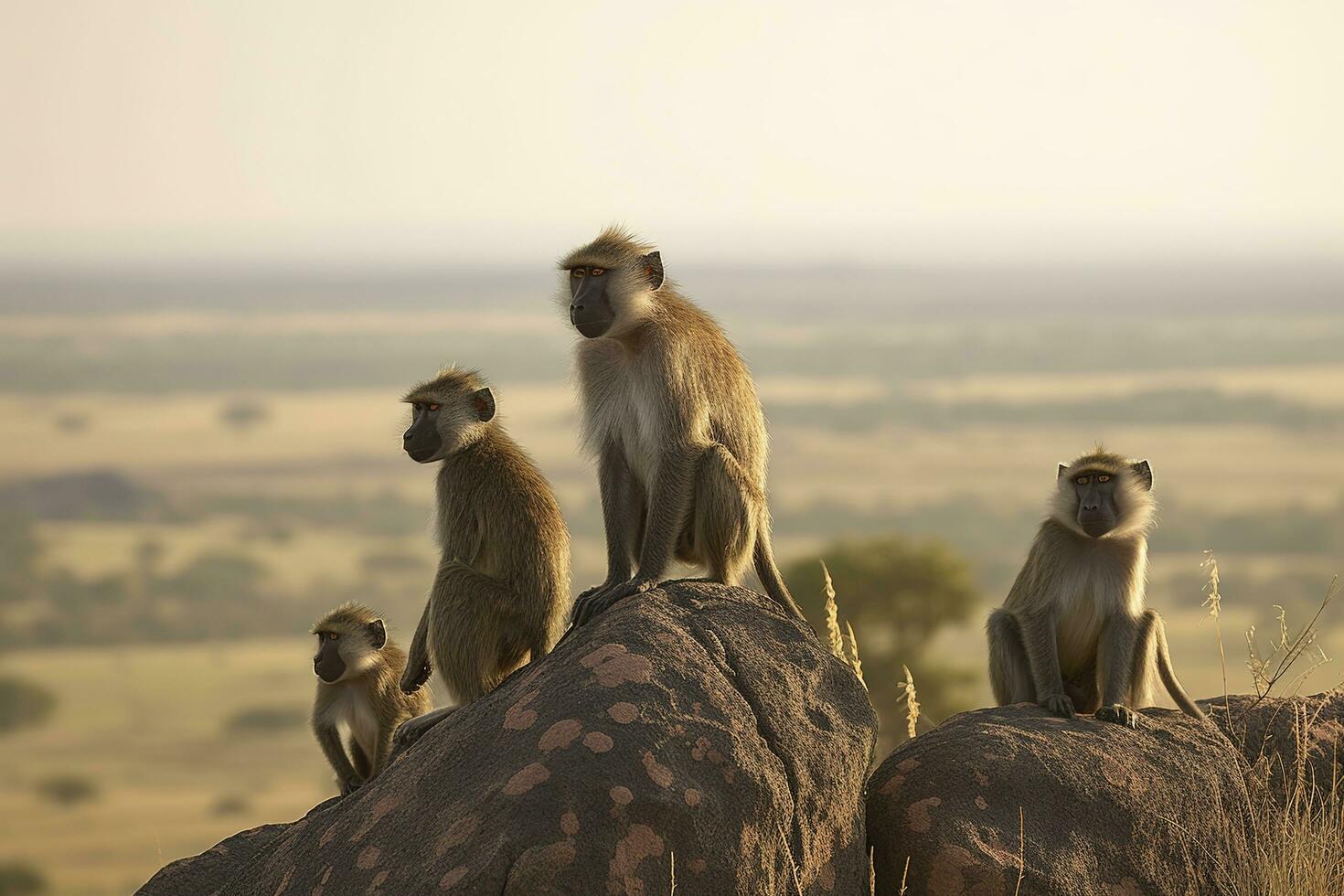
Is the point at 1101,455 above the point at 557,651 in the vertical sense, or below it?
above

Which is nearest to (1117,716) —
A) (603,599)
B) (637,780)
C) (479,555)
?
(603,599)

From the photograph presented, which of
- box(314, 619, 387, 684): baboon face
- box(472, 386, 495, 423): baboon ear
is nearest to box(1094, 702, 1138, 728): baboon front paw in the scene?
box(472, 386, 495, 423): baboon ear

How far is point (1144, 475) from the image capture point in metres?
8.02

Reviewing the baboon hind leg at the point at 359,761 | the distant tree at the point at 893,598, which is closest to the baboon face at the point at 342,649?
the baboon hind leg at the point at 359,761

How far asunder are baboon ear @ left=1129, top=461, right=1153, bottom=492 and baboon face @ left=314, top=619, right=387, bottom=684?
410cm

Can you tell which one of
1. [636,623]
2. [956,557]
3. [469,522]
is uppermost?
[469,522]

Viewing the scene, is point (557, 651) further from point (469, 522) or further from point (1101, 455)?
point (1101, 455)

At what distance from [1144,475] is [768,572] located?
2.16 meters

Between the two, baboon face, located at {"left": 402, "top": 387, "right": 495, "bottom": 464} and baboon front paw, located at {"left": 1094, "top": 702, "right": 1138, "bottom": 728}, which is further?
baboon front paw, located at {"left": 1094, "top": 702, "right": 1138, "bottom": 728}

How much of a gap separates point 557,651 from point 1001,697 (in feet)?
8.97

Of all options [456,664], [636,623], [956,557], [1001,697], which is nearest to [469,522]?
[456,664]

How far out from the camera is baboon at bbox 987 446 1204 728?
7.70 metres

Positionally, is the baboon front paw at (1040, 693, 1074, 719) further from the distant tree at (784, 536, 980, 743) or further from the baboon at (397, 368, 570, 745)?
the distant tree at (784, 536, 980, 743)

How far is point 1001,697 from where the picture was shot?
8109mm
